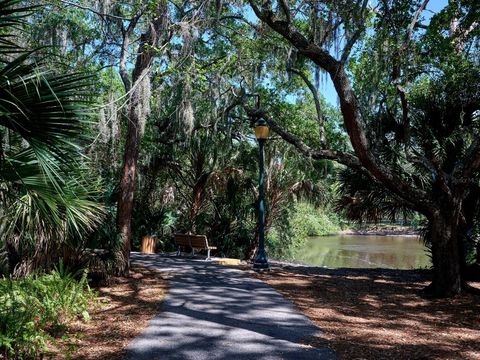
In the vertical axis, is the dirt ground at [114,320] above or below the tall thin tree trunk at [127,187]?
below

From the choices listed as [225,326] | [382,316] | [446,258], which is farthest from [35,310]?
[446,258]

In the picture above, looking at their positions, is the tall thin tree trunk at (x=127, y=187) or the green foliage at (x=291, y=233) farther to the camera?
the green foliage at (x=291, y=233)

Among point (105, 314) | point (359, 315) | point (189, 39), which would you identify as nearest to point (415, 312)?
point (359, 315)

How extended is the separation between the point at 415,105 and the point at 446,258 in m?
3.58

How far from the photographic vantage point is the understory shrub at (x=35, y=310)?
456 cm

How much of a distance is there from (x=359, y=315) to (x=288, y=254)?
14940 millimetres

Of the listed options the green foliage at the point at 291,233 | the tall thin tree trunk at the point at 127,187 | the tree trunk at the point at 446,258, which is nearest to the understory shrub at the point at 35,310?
the tall thin tree trunk at the point at 127,187

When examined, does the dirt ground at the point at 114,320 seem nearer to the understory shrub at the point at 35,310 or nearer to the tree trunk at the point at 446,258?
the understory shrub at the point at 35,310

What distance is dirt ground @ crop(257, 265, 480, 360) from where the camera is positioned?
208 inches

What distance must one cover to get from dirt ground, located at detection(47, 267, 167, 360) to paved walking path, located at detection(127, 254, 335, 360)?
0.67 feet

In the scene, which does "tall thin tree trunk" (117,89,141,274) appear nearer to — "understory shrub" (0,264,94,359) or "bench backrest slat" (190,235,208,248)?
"understory shrub" (0,264,94,359)

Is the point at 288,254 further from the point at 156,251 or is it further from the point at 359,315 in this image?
the point at 359,315

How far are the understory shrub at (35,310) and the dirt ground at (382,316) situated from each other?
2972mm

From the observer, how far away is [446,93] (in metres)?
9.77
